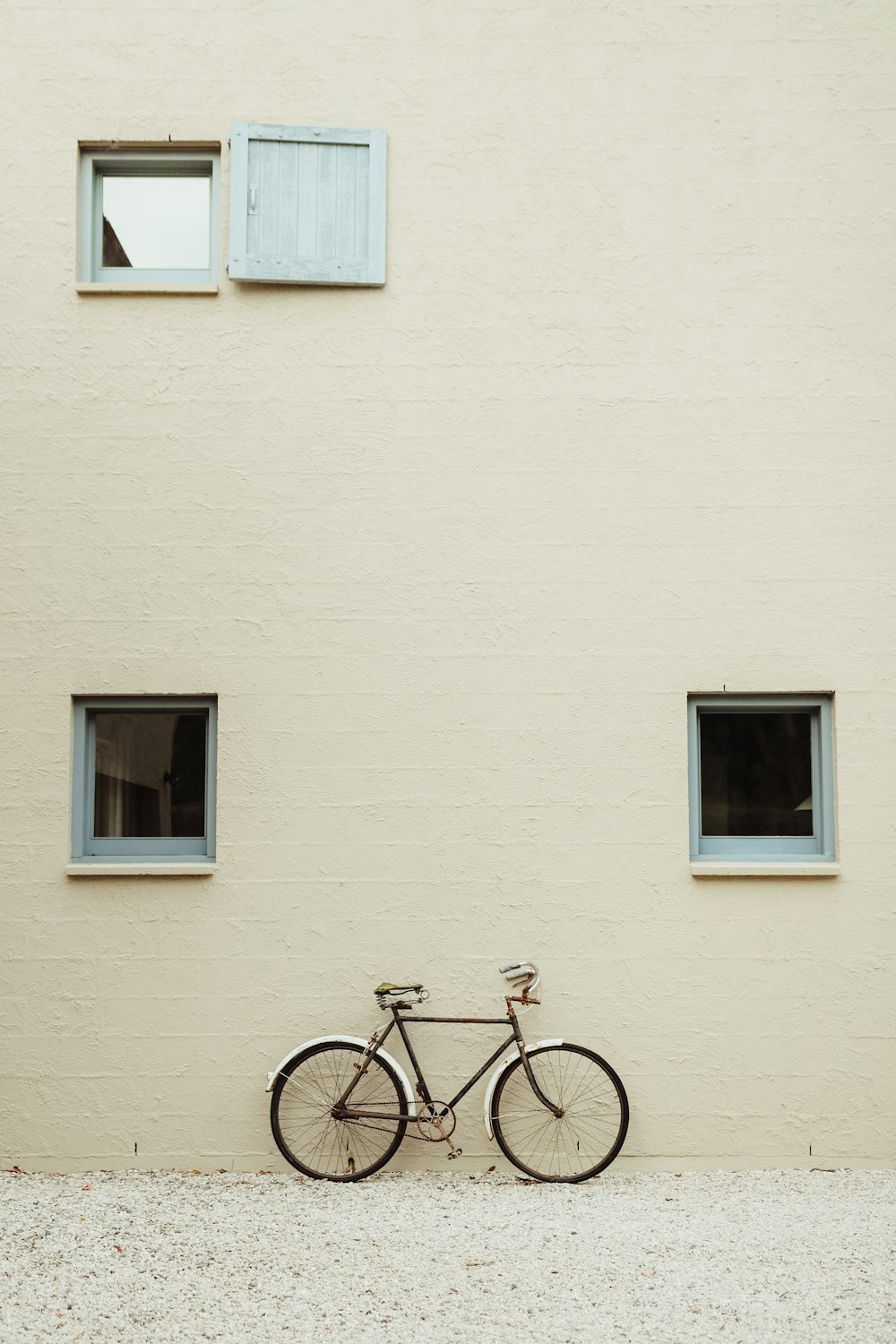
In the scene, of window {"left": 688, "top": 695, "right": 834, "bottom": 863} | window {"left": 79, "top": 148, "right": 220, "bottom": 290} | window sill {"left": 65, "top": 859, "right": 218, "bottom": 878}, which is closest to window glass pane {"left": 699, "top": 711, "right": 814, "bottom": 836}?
window {"left": 688, "top": 695, "right": 834, "bottom": 863}

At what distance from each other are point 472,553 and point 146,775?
2.10 metres

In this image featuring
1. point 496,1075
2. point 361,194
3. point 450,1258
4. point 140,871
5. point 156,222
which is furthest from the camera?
point 156,222

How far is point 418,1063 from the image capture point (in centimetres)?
671

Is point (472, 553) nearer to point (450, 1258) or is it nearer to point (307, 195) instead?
point (307, 195)

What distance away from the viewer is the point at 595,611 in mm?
6992

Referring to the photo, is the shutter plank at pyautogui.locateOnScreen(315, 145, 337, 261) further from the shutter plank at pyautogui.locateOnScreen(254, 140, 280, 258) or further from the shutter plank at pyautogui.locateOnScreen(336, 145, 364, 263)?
the shutter plank at pyautogui.locateOnScreen(254, 140, 280, 258)

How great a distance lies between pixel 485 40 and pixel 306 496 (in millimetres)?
2675

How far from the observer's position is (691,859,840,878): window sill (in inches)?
270

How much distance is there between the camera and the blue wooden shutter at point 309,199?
23.2 feet

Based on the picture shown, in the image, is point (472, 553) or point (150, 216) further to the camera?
point (150, 216)

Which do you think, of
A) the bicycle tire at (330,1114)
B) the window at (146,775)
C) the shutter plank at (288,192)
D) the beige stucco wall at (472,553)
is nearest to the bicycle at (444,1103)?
the bicycle tire at (330,1114)

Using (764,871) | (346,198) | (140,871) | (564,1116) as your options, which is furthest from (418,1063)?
(346,198)

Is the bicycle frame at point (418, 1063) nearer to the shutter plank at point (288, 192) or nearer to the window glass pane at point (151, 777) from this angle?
the window glass pane at point (151, 777)

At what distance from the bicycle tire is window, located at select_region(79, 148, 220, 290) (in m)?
4.18
